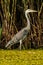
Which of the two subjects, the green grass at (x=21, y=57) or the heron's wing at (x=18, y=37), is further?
the heron's wing at (x=18, y=37)

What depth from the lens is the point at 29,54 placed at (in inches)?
205

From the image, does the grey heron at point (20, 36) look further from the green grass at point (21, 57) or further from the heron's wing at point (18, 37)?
the green grass at point (21, 57)

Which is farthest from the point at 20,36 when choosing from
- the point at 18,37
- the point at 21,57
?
the point at 21,57

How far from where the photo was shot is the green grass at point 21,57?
4691 millimetres

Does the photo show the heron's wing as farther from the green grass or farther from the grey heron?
the green grass

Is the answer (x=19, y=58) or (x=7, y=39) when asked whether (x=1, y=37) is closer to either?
(x=7, y=39)

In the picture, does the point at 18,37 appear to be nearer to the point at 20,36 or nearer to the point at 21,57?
the point at 20,36

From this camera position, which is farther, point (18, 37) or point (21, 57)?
point (18, 37)

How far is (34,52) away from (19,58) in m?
0.50

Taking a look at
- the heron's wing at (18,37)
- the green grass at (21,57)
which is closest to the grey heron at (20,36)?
the heron's wing at (18,37)

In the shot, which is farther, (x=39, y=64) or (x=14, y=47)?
(x=14, y=47)

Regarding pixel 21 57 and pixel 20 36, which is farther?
pixel 20 36

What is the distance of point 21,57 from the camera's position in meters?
5.01

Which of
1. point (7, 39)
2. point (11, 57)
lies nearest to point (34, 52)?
point (11, 57)
